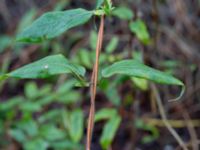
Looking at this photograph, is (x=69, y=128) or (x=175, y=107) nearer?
(x=69, y=128)

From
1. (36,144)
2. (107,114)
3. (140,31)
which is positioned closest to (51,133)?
(36,144)

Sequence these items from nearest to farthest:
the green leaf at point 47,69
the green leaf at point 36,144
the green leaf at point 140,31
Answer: the green leaf at point 47,69 → the green leaf at point 140,31 → the green leaf at point 36,144

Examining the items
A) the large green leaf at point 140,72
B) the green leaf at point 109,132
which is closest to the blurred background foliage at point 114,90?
the green leaf at point 109,132

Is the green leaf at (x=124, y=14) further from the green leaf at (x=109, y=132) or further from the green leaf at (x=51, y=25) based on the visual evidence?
the green leaf at (x=51, y=25)

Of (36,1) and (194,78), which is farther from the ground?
(36,1)

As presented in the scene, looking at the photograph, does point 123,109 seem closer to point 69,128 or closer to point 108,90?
point 108,90

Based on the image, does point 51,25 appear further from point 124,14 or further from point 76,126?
point 76,126

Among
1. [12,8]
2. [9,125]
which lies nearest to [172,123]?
[9,125]
